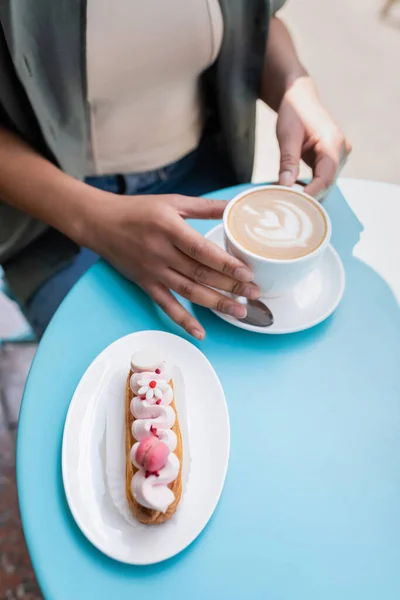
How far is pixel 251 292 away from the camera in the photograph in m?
0.63

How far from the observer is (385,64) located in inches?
84.8

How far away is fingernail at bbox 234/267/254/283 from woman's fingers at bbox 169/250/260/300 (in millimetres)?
21

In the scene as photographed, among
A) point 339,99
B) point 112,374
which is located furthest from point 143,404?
point 339,99

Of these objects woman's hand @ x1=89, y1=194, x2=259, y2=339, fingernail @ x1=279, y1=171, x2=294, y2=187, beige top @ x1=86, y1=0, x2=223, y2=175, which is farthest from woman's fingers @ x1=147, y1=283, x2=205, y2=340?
beige top @ x1=86, y1=0, x2=223, y2=175

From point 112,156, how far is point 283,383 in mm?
520

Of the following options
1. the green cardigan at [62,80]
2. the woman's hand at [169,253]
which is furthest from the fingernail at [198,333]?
the green cardigan at [62,80]

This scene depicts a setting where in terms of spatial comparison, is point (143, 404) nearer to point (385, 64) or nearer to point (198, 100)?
point (198, 100)

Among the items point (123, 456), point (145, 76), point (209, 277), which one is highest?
point (145, 76)

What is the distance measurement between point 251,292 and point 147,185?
0.42 m

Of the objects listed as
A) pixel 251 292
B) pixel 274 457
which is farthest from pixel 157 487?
pixel 251 292

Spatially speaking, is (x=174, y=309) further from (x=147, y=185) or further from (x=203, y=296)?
(x=147, y=185)

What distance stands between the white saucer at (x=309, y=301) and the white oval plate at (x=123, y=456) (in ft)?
0.31

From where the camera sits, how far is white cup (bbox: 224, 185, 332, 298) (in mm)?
A: 585

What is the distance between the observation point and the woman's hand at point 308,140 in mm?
747
